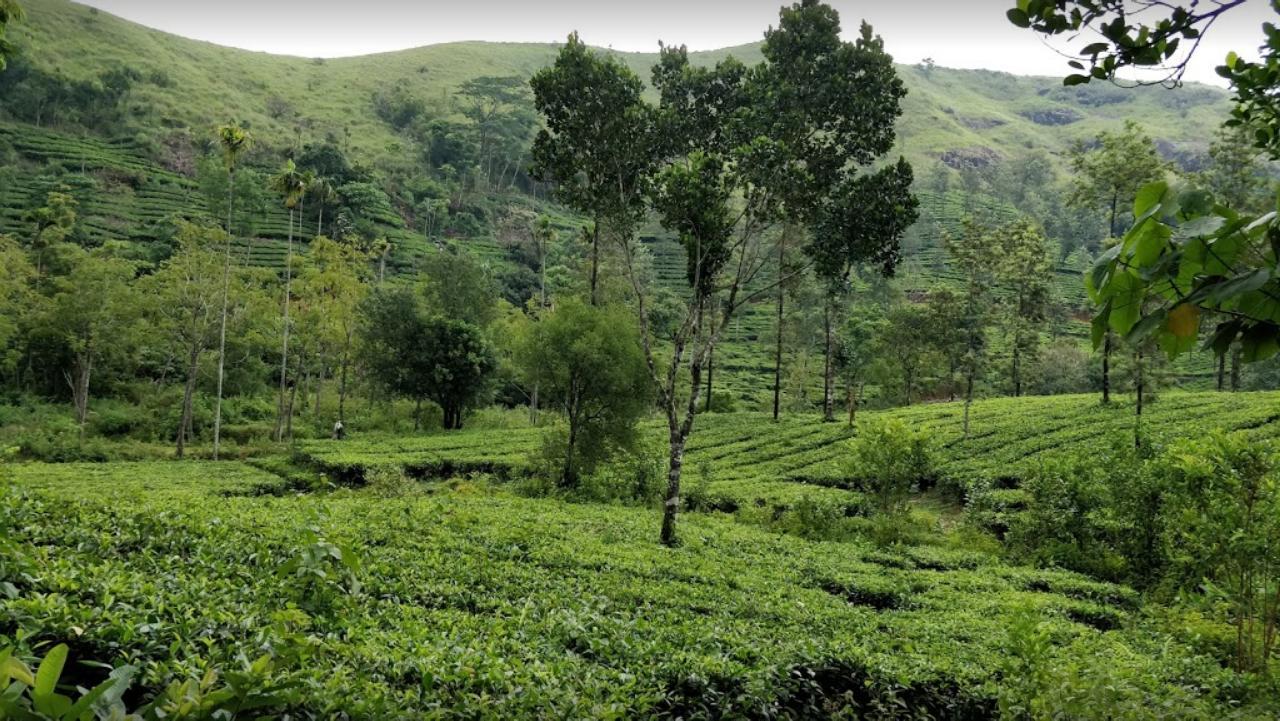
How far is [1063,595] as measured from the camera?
11625 millimetres

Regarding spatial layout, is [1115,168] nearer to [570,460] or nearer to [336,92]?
[570,460]

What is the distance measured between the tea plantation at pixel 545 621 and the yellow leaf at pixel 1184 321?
2896 millimetres

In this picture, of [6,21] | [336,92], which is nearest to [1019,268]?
[6,21]

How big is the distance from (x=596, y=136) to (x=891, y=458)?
1083 centimetres

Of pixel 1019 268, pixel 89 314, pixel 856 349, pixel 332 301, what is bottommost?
pixel 89 314

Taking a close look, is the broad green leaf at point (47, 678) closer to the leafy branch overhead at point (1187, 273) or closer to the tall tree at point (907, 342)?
the leafy branch overhead at point (1187, 273)

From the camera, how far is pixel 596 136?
13.7 meters

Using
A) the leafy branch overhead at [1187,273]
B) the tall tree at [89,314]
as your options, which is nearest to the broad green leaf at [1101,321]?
the leafy branch overhead at [1187,273]

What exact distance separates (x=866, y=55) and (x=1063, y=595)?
10.1 meters

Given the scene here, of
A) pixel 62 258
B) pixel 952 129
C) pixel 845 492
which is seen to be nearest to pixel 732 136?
pixel 845 492

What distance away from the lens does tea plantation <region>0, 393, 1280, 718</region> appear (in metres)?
3.67

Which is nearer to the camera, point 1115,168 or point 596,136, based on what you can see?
point 596,136

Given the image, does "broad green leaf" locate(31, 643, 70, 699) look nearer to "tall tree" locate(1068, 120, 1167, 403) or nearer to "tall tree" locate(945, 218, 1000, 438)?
"tall tree" locate(945, 218, 1000, 438)

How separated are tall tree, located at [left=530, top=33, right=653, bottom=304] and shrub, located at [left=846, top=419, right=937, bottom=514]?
8667mm
